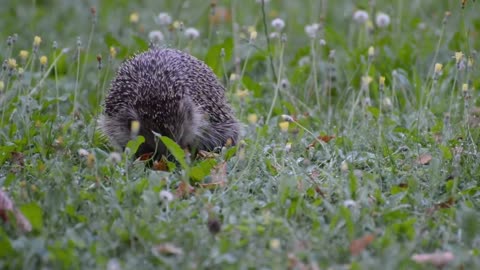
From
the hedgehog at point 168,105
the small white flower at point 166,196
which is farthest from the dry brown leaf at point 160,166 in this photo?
the small white flower at point 166,196

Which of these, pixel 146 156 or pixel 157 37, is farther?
pixel 157 37

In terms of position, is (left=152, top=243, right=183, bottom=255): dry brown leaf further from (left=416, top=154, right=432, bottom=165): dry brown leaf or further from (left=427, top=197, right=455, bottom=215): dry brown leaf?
(left=416, top=154, right=432, bottom=165): dry brown leaf

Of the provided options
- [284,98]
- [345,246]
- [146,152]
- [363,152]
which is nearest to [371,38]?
[284,98]

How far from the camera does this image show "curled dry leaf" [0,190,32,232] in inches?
173

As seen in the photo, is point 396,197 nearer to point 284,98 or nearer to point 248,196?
point 248,196

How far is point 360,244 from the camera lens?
13.8ft

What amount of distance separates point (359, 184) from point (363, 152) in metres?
0.93

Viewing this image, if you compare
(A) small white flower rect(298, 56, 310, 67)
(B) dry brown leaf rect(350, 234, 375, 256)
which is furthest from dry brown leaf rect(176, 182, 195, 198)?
(A) small white flower rect(298, 56, 310, 67)

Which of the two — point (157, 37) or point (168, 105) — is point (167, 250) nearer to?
point (168, 105)

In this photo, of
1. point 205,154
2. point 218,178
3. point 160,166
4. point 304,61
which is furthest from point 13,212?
point 304,61

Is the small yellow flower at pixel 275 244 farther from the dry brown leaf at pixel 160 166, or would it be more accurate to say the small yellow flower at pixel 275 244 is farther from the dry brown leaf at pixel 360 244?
the dry brown leaf at pixel 160 166

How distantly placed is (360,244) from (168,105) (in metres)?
2.19

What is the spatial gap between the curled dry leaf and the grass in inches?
1.3

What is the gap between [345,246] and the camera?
4.34 meters
